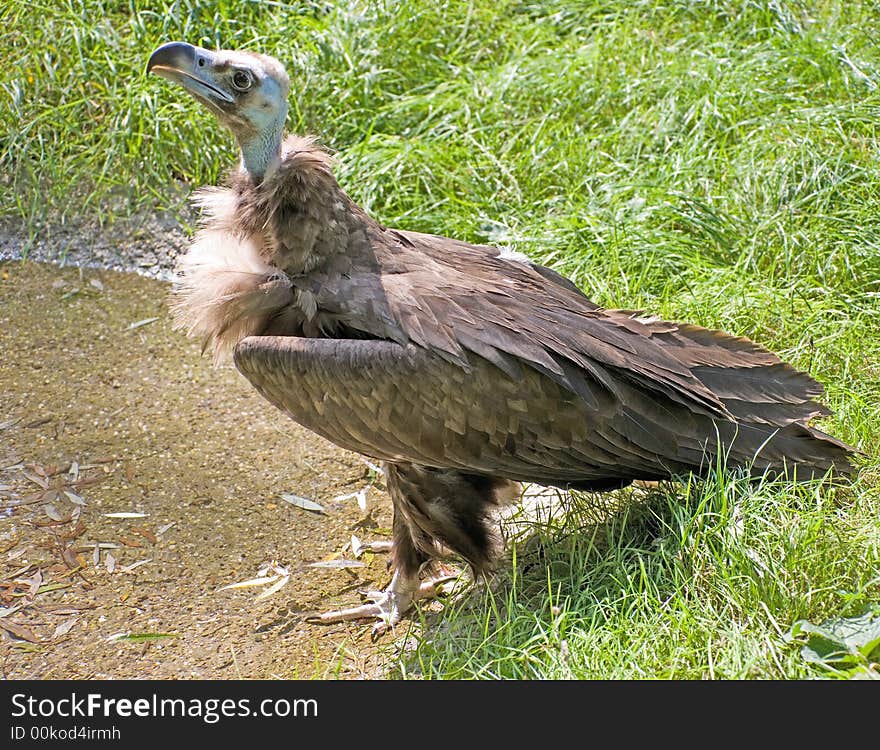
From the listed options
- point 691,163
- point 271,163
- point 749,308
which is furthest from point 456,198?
point 271,163

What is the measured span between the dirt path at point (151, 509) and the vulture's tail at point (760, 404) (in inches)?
56.5

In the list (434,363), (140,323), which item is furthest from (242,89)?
(140,323)

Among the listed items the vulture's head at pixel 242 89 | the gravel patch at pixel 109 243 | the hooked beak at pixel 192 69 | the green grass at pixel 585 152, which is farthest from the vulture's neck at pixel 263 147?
the gravel patch at pixel 109 243

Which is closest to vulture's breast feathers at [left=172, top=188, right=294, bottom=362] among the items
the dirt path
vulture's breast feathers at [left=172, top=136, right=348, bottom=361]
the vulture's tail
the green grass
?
vulture's breast feathers at [left=172, top=136, right=348, bottom=361]

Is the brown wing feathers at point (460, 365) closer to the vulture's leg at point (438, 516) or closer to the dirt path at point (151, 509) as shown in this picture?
the vulture's leg at point (438, 516)

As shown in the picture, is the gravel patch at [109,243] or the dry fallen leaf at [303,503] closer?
the dry fallen leaf at [303,503]

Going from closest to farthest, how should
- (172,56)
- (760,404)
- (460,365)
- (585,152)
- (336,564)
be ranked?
(460,365)
(172,56)
(760,404)
(336,564)
(585,152)

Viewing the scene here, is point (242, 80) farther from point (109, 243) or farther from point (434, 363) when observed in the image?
point (109, 243)

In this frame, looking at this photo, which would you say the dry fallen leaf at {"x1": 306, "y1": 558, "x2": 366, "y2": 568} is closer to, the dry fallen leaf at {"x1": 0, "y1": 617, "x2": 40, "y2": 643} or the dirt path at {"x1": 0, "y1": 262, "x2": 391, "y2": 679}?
the dirt path at {"x1": 0, "y1": 262, "x2": 391, "y2": 679}

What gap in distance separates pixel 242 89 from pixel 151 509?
174 cm

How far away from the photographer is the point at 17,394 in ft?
16.8

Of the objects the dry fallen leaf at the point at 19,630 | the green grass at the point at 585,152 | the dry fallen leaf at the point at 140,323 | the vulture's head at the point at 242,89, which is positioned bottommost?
the dry fallen leaf at the point at 19,630

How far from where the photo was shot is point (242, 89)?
12.7 ft

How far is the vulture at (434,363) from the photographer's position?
365 centimetres
